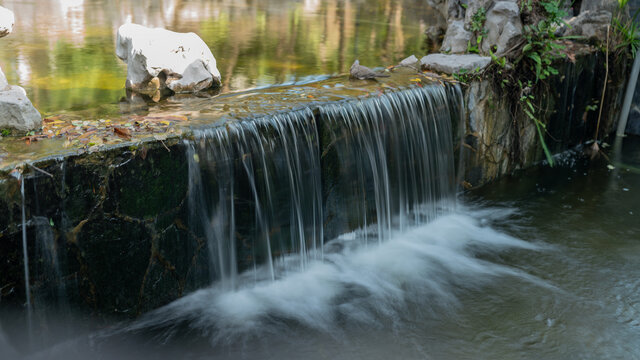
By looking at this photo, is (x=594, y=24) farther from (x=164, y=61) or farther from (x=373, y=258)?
(x=164, y=61)

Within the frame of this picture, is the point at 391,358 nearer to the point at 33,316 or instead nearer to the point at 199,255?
the point at 199,255

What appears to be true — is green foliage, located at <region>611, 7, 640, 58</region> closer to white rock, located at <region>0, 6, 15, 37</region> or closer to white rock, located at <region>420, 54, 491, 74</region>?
white rock, located at <region>420, 54, 491, 74</region>

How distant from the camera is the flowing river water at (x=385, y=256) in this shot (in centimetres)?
383

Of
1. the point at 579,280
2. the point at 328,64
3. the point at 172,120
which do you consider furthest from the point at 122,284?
the point at 328,64

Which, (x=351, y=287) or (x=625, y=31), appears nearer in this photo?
(x=351, y=287)

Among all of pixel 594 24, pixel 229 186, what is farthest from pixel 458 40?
pixel 229 186

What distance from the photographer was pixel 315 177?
15.6 ft

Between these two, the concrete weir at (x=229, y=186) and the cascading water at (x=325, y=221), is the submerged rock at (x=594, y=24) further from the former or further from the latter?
the cascading water at (x=325, y=221)

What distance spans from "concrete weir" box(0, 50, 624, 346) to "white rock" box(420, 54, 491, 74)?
22cm

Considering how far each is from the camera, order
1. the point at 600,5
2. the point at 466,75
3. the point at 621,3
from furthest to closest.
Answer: the point at 600,5, the point at 621,3, the point at 466,75

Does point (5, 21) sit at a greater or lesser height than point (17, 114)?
greater

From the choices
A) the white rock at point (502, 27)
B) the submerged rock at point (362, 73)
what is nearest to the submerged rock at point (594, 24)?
the white rock at point (502, 27)

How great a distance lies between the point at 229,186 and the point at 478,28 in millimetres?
4049

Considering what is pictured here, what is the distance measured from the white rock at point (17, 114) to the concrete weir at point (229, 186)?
0.25 metres
